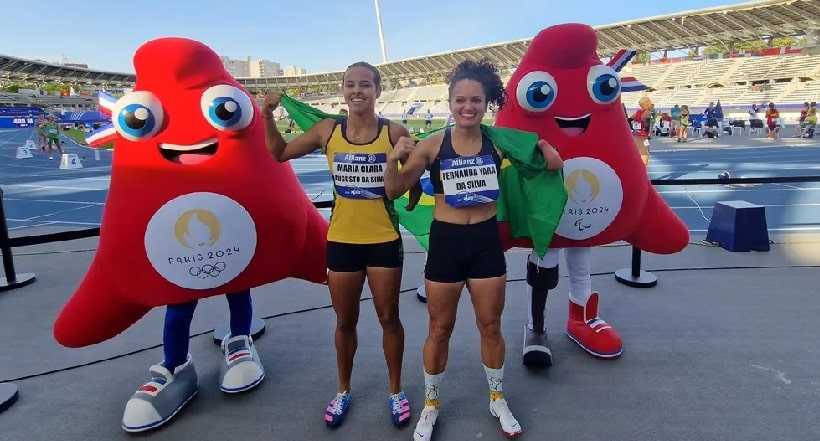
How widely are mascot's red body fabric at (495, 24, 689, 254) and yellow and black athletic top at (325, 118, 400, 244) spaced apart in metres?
0.71

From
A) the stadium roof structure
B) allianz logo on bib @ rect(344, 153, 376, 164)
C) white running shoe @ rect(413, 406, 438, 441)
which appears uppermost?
the stadium roof structure

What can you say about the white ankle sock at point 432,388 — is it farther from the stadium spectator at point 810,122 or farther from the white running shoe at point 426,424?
the stadium spectator at point 810,122

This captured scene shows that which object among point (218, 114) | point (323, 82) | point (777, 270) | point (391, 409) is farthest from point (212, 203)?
point (323, 82)

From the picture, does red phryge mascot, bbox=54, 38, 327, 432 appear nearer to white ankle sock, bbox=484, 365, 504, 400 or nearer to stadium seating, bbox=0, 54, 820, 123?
white ankle sock, bbox=484, 365, 504, 400

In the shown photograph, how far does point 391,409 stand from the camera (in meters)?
2.38

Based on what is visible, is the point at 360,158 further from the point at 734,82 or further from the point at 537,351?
the point at 734,82

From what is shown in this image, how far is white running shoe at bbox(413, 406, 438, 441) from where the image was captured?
7.22ft

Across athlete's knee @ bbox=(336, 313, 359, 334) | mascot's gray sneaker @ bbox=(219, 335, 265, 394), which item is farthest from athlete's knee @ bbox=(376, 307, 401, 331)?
mascot's gray sneaker @ bbox=(219, 335, 265, 394)

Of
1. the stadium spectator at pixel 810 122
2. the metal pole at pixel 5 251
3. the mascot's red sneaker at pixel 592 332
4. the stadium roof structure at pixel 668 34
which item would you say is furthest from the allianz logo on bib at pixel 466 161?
the stadium spectator at pixel 810 122

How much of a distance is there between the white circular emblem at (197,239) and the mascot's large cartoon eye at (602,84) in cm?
176

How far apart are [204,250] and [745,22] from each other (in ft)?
125

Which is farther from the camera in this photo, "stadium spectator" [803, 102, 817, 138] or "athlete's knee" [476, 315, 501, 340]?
"stadium spectator" [803, 102, 817, 138]

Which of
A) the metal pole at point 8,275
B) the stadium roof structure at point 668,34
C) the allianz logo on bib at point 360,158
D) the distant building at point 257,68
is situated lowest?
the metal pole at point 8,275

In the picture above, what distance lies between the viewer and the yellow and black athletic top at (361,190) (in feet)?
7.12
